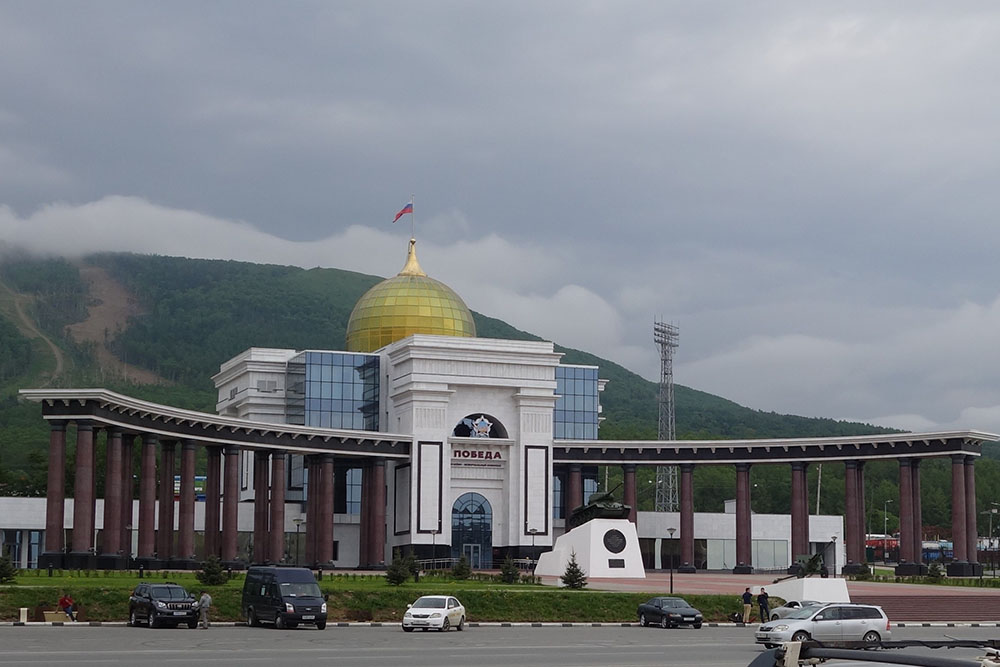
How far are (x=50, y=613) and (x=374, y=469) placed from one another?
1627 inches

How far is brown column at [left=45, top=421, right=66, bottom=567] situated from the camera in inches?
2576

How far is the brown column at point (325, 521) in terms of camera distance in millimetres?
83562

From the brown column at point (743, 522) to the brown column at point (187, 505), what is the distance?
34730mm

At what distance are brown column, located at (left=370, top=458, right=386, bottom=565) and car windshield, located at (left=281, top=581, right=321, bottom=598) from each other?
39576 mm

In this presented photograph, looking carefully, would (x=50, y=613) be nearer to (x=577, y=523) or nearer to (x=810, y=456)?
(x=577, y=523)

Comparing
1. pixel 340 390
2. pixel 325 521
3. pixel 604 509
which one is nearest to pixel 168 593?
pixel 604 509

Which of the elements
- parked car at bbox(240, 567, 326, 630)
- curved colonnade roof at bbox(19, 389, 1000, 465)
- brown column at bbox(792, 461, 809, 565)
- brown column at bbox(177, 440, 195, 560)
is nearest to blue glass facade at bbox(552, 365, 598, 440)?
curved colonnade roof at bbox(19, 389, 1000, 465)

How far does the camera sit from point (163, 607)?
42.8 metres

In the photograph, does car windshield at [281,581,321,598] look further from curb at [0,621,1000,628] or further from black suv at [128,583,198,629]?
black suv at [128,583,198,629]

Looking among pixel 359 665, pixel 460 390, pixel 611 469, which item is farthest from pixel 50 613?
pixel 611 469

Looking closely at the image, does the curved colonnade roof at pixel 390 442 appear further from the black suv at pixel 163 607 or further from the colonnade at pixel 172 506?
the black suv at pixel 163 607

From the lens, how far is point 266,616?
146ft

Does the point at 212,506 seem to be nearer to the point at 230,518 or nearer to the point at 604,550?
the point at 230,518

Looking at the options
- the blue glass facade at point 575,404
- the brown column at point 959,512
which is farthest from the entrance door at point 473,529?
the brown column at point 959,512
